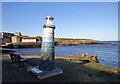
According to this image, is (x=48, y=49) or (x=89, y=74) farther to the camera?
(x=89, y=74)

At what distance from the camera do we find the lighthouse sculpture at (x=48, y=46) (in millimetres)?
6941

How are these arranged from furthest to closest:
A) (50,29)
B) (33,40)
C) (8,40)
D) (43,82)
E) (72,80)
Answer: (33,40), (8,40), (50,29), (72,80), (43,82)

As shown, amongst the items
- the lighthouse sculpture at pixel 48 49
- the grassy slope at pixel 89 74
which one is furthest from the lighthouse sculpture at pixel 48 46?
the grassy slope at pixel 89 74

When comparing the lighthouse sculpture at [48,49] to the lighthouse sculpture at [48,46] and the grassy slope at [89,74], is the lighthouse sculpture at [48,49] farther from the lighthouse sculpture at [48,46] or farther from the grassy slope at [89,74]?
the grassy slope at [89,74]

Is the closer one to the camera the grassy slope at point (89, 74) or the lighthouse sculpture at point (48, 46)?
the grassy slope at point (89, 74)

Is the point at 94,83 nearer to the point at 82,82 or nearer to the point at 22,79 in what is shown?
the point at 82,82

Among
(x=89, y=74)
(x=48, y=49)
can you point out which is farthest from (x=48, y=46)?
(x=89, y=74)

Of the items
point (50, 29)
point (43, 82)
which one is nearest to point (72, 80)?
point (43, 82)

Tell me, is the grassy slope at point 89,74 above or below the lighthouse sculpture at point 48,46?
below

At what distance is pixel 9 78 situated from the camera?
6.20 meters

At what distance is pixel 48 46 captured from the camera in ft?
22.8

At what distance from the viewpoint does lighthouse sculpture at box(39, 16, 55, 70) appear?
22.8 feet

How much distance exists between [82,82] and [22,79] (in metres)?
3.65

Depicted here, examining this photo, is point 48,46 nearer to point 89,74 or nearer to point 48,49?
point 48,49
